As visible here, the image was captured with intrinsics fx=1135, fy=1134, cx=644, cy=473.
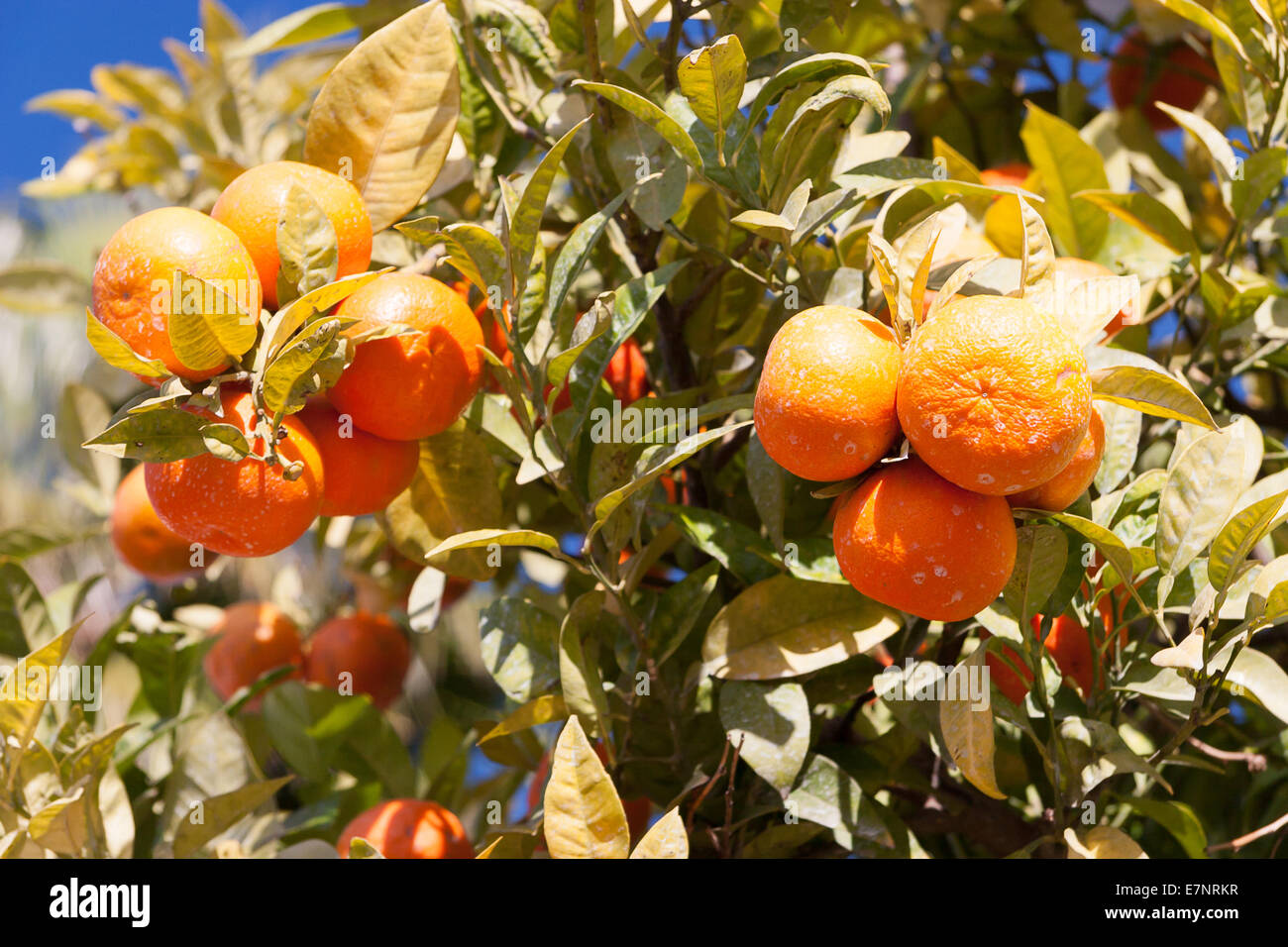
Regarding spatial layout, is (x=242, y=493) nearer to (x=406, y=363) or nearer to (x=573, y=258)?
(x=406, y=363)

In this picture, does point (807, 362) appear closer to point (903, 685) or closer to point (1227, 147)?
point (903, 685)

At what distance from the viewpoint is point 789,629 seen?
34.7 inches

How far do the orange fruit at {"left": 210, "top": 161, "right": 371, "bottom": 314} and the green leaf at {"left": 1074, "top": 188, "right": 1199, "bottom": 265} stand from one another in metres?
0.65

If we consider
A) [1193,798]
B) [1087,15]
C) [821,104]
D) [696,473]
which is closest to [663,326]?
[696,473]

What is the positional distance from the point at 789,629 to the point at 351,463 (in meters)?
0.36

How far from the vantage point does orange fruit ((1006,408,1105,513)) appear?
72 centimetres

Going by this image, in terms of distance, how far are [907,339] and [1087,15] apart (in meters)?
1.07

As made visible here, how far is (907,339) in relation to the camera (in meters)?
0.73

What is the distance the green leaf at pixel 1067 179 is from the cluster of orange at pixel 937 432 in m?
0.48

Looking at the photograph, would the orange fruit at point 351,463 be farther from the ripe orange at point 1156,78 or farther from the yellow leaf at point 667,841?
the ripe orange at point 1156,78

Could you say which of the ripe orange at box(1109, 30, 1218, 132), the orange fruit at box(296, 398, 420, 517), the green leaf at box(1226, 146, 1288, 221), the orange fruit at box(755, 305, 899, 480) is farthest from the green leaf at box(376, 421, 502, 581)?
the ripe orange at box(1109, 30, 1218, 132)

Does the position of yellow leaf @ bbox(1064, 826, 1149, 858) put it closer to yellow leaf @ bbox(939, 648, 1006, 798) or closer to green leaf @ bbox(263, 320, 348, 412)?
yellow leaf @ bbox(939, 648, 1006, 798)

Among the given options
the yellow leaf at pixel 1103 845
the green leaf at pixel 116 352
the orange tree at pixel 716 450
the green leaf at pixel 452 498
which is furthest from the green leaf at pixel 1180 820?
the green leaf at pixel 116 352
